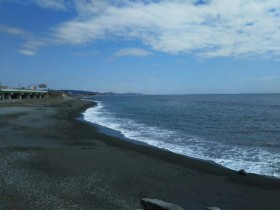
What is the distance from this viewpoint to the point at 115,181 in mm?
12812

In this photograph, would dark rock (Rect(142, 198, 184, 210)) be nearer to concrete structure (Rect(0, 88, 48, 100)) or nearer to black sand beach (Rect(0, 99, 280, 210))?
black sand beach (Rect(0, 99, 280, 210))

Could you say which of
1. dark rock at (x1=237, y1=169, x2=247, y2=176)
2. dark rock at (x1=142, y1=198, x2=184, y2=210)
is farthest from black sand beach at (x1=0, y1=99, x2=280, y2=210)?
dark rock at (x1=142, y1=198, x2=184, y2=210)

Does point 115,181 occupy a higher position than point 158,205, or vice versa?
point 158,205

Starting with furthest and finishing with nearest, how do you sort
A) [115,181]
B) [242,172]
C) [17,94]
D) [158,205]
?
[17,94] → [242,172] → [115,181] → [158,205]

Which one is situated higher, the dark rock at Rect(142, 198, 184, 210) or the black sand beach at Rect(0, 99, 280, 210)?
the dark rock at Rect(142, 198, 184, 210)

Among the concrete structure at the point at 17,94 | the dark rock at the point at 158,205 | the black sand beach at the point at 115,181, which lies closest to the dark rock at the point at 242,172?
→ the black sand beach at the point at 115,181

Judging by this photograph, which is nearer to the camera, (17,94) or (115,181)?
(115,181)

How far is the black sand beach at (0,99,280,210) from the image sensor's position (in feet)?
34.2

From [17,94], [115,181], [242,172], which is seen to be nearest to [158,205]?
[115,181]

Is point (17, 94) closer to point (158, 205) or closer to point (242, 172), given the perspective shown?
point (242, 172)

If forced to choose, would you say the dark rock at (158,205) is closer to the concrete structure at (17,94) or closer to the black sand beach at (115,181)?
the black sand beach at (115,181)

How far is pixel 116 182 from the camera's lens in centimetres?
1270

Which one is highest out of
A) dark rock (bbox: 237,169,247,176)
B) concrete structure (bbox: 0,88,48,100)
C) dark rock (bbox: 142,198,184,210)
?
concrete structure (bbox: 0,88,48,100)

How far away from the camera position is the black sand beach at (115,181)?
34.2 ft
